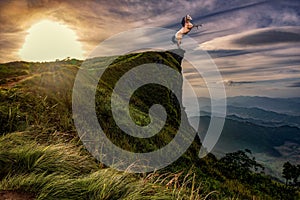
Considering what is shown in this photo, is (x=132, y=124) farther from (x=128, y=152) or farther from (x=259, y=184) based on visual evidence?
(x=259, y=184)

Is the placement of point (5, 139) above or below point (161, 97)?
Answer: below

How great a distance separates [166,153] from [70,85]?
5123 mm

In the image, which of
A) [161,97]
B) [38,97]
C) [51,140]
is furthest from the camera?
[161,97]

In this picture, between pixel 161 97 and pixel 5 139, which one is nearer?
pixel 5 139

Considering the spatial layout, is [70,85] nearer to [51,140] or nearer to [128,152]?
[128,152]

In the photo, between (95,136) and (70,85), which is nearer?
(95,136)

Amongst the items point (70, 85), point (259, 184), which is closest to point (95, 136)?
point (70, 85)

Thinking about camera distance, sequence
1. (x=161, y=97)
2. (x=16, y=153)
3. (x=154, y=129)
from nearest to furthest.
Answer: (x=16, y=153), (x=154, y=129), (x=161, y=97)

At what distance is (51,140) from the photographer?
7.15 metres

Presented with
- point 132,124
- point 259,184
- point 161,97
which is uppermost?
point 161,97

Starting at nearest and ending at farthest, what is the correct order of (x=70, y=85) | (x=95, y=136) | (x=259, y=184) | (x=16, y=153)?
(x=16, y=153) → (x=95, y=136) → (x=70, y=85) → (x=259, y=184)

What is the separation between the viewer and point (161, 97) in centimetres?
3544

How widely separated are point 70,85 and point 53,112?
13.5 ft

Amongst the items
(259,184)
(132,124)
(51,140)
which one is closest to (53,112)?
(51,140)
